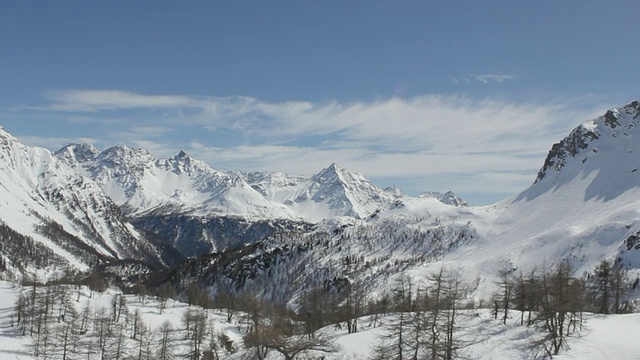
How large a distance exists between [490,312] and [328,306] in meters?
44.6

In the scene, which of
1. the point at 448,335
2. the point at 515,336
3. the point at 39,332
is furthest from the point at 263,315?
the point at 448,335

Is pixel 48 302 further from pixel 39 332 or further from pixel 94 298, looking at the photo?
pixel 94 298

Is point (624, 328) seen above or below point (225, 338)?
above

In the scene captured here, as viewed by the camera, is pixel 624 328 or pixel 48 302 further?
pixel 48 302

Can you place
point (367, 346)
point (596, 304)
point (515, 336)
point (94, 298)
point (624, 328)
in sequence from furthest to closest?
point (94, 298) → point (596, 304) → point (367, 346) → point (515, 336) → point (624, 328)

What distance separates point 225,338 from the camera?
130 m

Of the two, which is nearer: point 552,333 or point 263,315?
point 552,333

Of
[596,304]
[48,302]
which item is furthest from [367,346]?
[48,302]

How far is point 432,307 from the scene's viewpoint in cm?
5656

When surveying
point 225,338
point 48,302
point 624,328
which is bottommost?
point 225,338

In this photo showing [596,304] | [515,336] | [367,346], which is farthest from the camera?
[596,304]

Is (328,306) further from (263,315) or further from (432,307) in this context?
(432,307)

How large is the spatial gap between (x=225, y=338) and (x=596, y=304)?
89.7m

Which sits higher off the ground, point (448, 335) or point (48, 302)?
point (448, 335)
